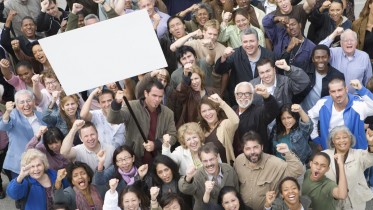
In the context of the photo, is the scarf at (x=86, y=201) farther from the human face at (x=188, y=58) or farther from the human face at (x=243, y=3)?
the human face at (x=243, y=3)

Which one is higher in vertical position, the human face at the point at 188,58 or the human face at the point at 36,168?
the human face at the point at 188,58

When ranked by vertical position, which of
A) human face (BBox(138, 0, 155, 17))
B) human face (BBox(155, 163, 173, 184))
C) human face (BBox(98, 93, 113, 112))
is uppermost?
human face (BBox(138, 0, 155, 17))

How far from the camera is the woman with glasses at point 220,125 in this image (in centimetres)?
789

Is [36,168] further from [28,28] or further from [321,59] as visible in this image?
[321,59]

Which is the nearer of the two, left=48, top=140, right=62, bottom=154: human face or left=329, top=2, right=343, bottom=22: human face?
left=48, top=140, right=62, bottom=154: human face

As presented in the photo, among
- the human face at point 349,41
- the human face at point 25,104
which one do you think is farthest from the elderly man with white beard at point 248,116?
the human face at point 25,104

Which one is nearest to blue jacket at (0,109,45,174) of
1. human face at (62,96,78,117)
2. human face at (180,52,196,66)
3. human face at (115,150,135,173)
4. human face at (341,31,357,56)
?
human face at (62,96,78,117)

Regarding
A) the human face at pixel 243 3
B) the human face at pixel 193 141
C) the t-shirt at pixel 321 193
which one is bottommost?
the t-shirt at pixel 321 193

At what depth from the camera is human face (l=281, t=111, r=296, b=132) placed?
795cm

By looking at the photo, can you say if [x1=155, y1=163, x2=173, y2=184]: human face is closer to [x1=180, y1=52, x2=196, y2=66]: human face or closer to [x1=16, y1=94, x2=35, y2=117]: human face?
[x1=16, y1=94, x2=35, y2=117]: human face

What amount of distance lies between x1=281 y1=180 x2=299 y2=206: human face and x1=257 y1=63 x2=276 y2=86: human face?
69.6 inches

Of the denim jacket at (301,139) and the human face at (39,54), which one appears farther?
the human face at (39,54)

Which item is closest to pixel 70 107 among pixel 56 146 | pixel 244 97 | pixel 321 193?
pixel 56 146

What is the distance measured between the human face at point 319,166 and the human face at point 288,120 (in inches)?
30.0
